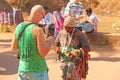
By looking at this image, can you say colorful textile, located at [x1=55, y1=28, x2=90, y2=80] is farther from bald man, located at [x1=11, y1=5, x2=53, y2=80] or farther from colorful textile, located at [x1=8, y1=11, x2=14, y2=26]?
colorful textile, located at [x1=8, y1=11, x2=14, y2=26]

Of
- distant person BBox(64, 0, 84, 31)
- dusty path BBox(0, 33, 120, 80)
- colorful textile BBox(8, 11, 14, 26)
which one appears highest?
distant person BBox(64, 0, 84, 31)

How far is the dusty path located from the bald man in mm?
3176

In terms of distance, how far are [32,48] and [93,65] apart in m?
4.41

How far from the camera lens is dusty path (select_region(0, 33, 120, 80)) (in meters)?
8.26

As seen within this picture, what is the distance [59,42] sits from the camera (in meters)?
6.20

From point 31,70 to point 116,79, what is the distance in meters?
3.49

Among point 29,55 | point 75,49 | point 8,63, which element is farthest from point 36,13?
point 8,63

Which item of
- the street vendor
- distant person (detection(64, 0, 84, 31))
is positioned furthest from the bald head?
distant person (detection(64, 0, 84, 31))

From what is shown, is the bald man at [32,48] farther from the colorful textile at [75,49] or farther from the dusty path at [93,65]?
the dusty path at [93,65]

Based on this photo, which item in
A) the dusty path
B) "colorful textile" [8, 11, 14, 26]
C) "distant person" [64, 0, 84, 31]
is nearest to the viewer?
the dusty path

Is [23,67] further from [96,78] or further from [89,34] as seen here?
[89,34]

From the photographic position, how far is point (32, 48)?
4.89 meters

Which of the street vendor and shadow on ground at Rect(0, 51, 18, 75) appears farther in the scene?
shadow on ground at Rect(0, 51, 18, 75)

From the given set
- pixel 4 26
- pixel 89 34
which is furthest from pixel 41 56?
pixel 4 26
